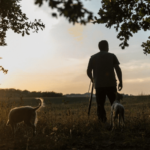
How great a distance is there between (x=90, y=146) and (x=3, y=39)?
20.8 ft

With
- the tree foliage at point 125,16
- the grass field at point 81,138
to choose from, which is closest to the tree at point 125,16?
the tree foliage at point 125,16

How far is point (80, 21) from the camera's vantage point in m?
2.56

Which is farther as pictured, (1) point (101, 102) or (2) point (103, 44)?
(2) point (103, 44)

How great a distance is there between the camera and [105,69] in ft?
22.6

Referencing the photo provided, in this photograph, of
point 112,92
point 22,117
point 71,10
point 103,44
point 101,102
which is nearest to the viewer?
point 71,10

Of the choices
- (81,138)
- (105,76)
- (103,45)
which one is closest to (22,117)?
(81,138)

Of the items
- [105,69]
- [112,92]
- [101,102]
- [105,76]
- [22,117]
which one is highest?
[105,69]

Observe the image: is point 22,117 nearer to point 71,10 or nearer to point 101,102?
point 101,102

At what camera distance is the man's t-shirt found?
22.3 feet

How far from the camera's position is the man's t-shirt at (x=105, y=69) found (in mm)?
6809

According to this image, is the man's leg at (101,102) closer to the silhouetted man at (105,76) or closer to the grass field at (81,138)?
the silhouetted man at (105,76)

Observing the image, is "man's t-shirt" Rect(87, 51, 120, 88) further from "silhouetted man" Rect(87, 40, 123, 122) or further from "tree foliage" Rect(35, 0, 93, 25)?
"tree foliage" Rect(35, 0, 93, 25)

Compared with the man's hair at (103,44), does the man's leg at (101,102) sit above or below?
below

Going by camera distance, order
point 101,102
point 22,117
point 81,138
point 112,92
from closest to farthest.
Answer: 1. point 81,138
2. point 22,117
3. point 112,92
4. point 101,102
